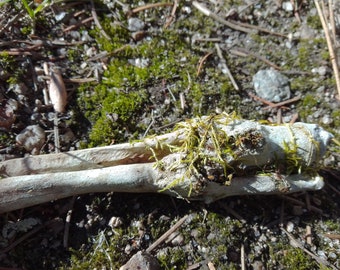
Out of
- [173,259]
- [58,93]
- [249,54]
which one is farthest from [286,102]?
[58,93]

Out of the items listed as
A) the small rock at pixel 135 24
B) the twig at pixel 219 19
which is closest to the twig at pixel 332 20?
the twig at pixel 219 19

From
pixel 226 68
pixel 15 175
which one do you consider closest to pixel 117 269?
pixel 15 175

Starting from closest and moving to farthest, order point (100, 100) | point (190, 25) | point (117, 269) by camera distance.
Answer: point (117, 269), point (100, 100), point (190, 25)

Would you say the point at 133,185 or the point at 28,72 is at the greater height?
the point at 28,72

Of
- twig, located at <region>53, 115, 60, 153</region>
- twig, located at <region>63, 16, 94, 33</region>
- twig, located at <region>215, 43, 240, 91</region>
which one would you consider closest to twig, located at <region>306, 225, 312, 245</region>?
twig, located at <region>215, 43, 240, 91</region>

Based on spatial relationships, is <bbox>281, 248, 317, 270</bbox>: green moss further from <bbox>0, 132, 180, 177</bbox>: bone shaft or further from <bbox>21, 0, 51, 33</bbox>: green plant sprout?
<bbox>21, 0, 51, 33</bbox>: green plant sprout

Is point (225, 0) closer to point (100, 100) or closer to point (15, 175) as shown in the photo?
point (100, 100)
